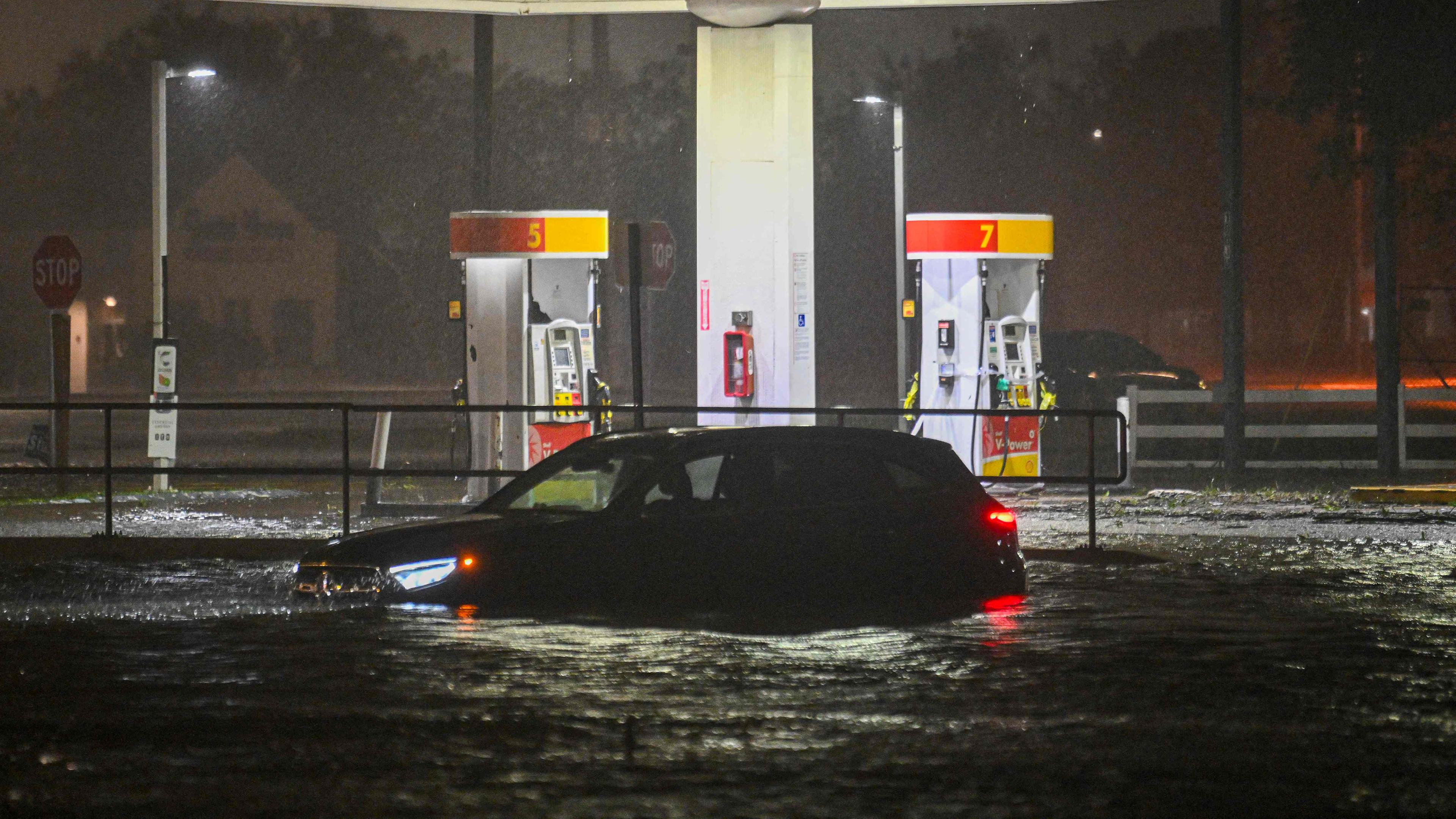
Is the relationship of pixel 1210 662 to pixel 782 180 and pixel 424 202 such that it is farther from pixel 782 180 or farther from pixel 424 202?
pixel 424 202

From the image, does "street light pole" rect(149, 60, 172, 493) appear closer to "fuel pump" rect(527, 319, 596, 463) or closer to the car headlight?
"fuel pump" rect(527, 319, 596, 463)

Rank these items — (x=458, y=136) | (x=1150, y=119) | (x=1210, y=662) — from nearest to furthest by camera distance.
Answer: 1. (x=1210, y=662)
2. (x=1150, y=119)
3. (x=458, y=136)

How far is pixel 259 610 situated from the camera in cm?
1117

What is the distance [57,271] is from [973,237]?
33.7ft

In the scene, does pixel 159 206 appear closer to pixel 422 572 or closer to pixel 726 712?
pixel 422 572

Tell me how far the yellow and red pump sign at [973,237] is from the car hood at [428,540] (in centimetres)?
1158

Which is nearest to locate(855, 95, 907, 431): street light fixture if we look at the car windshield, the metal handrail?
the metal handrail

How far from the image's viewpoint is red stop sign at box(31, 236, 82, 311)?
2022 centimetres

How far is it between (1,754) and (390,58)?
176ft

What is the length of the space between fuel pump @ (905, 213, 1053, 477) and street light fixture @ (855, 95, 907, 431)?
5.07 meters

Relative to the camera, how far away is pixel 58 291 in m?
20.4

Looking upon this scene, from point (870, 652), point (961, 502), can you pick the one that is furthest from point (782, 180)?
point (870, 652)

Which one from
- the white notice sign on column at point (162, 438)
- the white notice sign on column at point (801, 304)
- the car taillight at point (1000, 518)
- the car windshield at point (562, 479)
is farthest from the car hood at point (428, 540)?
the white notice sign on column at point (162, 438)

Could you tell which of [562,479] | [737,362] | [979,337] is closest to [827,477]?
[562,479]
